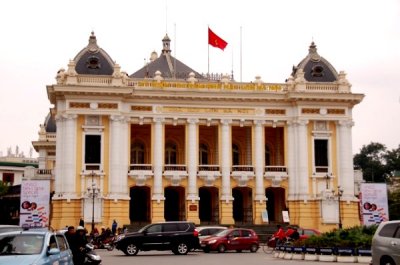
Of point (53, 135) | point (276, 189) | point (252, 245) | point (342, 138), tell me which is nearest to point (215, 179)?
point (276, 189)

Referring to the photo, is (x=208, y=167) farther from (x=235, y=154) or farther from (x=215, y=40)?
(x=215, y=40)

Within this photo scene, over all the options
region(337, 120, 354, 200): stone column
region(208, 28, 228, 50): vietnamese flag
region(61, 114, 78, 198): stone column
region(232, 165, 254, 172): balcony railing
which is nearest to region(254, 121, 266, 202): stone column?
region(232, 165, 254, 172): balcony railing

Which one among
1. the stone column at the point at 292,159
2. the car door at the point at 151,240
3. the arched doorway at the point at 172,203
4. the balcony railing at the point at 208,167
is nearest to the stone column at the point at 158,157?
the balcony railing at the point at 208,167

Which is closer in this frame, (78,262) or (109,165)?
(78,262)

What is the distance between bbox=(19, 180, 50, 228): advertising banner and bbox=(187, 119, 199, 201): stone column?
10.7 metres

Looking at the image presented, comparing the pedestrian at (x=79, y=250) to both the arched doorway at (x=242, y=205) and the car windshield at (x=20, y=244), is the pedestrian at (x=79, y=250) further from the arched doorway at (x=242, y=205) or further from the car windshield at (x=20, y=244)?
the arched doorway at (x=242, y=205)

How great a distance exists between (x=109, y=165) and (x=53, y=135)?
25629 mm

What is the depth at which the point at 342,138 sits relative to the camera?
174ft

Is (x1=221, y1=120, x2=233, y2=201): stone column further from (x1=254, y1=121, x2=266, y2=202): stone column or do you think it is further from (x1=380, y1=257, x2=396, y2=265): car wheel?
(x1=380, y1=257, x2=396, y2=265): car wheel

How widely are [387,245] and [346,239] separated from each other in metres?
9.95

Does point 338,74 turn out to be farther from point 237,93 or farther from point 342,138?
point 237,93

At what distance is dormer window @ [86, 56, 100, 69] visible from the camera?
52156 mm

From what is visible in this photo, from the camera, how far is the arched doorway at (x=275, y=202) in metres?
55.8

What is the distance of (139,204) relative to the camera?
55.5m
